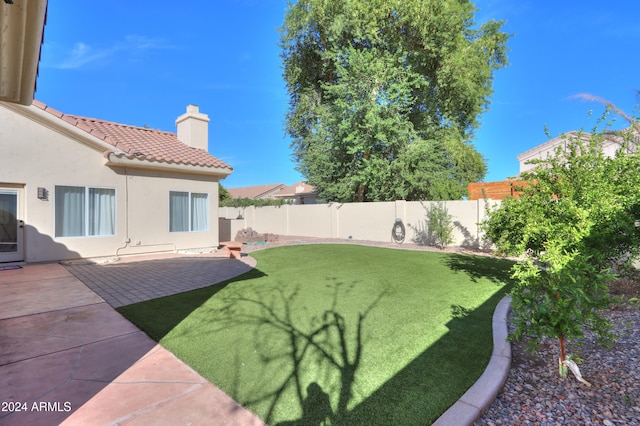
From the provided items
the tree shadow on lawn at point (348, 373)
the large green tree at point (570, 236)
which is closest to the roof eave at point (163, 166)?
the tree shadow on lawn at point (348, 373)

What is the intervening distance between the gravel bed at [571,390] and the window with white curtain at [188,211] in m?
11.9

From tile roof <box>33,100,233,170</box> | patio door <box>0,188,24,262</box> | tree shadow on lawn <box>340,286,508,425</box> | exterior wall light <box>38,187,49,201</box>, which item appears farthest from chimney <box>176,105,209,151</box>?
tree shadow on lawn <box>340,286,508,425</box>

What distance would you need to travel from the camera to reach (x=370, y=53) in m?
18.8

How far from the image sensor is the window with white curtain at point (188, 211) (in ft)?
40.5

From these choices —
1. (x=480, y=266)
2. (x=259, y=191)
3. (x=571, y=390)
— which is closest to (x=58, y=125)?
(x=571, y=390)

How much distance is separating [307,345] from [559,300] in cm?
293

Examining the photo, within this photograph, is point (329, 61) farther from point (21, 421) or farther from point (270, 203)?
point (21, 421)

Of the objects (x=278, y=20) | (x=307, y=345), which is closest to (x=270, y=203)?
(x=278, y=20)

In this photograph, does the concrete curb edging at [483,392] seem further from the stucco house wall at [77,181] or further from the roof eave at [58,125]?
the roof eave at [58,125]

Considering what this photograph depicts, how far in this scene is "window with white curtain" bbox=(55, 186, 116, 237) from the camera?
993cm

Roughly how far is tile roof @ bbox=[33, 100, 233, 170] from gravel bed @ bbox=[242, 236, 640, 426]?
11.9m

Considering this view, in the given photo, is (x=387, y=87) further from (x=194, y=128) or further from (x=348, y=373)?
(x=348, y=373)

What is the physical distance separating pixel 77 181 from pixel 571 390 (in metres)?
13.0

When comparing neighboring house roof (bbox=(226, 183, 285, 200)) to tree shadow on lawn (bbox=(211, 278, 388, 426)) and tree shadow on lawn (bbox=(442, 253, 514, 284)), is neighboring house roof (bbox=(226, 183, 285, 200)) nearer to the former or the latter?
tree shadow on lawn (bbox=(442, 253, 514, 284))
